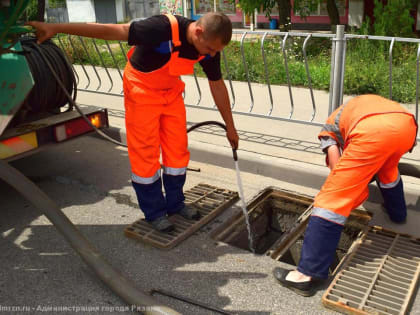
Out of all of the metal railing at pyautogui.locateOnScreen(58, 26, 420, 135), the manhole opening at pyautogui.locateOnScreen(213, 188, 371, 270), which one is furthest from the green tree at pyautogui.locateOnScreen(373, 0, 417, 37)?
the manhole opening at pyautogui.locateOnScreen(213, 188, 371, 270)

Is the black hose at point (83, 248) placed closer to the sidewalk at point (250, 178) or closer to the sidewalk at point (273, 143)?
the sidewalk at point (250, 178)

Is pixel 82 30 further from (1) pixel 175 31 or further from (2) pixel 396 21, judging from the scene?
(2) pixel 396 21

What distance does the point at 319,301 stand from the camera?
2.78 meters

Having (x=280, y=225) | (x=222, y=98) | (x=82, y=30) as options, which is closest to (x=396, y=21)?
(x=280, y=225)

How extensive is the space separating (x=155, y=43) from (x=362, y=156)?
1486 millimetres

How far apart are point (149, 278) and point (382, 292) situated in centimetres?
147

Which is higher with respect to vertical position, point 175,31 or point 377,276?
point 175,31

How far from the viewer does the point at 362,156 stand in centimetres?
276

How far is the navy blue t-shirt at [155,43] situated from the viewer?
296cm

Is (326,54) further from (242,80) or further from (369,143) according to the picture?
(369,143)

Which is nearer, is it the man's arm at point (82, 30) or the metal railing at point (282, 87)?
the man's arm at point (82, 30)

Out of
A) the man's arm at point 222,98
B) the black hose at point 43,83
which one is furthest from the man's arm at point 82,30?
the black hose at point 43,83

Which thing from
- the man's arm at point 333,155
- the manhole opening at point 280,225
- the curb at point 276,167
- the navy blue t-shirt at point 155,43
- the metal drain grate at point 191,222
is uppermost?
the navy blue t-shirt at point 155,43

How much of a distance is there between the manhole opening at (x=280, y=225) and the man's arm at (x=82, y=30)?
5.44ft
